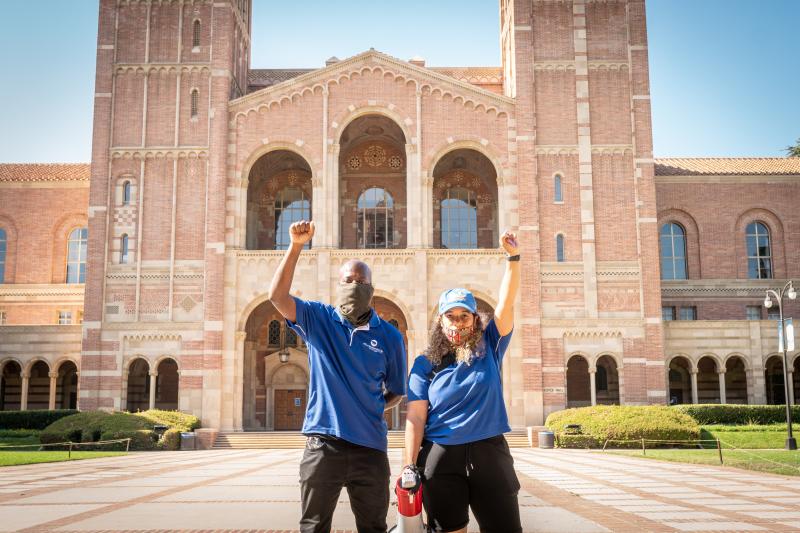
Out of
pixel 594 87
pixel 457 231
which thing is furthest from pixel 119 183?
pixel 594 87

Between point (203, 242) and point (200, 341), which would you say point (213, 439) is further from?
point (203, 242)

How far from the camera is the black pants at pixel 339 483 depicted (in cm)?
534

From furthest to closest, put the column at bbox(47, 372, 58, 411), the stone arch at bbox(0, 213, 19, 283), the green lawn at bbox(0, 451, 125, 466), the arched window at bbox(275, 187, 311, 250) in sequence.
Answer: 1. the stone arch at bbox(0, 213, 19, 283)
2. the arched window at bbox(275, 187, 311, 250)
3. the column at bbox(47, 372, 58, 411)
4. the green lawn at bbox(0, 451, 125, 466)

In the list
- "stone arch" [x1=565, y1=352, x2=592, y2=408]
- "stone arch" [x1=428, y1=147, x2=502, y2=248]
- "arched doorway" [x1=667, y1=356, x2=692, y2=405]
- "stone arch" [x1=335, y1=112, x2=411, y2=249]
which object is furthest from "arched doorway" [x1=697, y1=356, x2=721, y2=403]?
"stone arch" [x1=335, y1=112, x2=411, y2=249]

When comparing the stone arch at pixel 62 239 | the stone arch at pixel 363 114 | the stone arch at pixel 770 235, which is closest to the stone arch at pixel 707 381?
the stone arch at pixel 770 235

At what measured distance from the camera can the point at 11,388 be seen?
40.4 m

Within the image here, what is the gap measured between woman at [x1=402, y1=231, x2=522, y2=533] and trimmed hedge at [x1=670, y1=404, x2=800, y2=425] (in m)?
28.6

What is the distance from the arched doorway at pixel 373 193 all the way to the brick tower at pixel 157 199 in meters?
7.10

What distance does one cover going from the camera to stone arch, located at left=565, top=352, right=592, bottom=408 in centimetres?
3878

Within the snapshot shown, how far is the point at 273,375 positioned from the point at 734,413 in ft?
69.4

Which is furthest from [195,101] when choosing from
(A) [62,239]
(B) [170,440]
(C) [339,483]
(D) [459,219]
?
(C) [339,483]

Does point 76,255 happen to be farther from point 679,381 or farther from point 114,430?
point 679,381

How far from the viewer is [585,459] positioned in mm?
22938

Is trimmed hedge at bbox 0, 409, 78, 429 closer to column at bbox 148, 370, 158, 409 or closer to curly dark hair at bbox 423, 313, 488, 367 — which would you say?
column at bbox 148, 370, 158, 409
